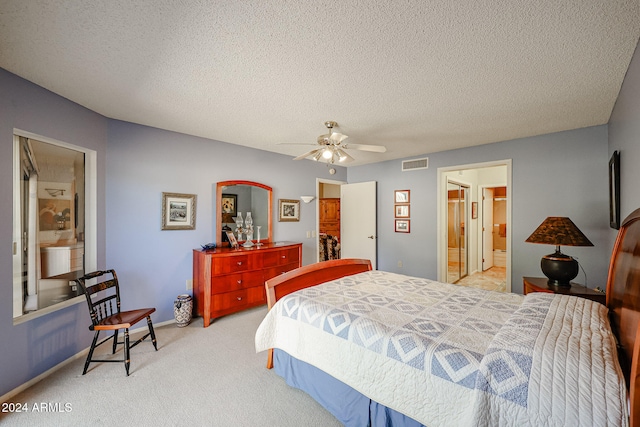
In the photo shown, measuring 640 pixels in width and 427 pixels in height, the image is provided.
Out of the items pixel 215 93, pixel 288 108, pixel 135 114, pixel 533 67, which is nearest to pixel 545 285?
pixel 533 67

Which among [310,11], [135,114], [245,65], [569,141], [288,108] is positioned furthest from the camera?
[569,141]

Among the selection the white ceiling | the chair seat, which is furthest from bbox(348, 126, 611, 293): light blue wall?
the chair seat

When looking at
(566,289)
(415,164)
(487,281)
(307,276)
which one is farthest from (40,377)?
(487,281)

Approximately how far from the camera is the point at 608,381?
93 centimetres

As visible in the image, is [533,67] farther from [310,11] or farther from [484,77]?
[310,11]

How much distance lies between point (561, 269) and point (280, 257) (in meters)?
3.23

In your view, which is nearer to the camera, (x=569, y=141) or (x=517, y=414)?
(x=517, y=414)

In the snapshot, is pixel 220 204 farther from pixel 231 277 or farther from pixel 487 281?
pixel 487 281

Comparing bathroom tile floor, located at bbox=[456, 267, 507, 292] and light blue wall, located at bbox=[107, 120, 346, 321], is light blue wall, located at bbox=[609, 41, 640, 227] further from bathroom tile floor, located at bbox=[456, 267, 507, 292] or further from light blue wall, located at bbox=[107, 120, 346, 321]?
light blue wall, located at bbox=[107, 120, 346, 321]

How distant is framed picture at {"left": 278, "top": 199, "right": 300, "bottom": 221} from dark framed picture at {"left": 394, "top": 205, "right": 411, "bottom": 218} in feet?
6.03

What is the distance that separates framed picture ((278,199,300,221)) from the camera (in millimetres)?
4473

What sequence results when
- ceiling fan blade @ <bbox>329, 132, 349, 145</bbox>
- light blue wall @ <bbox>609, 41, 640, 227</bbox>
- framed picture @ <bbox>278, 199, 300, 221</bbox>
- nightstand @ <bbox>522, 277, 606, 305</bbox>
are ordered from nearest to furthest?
light blue wall @ <bbox>609, 41, 640, 227</bbox> → nightstand @ <bbox>522, 277, 606, 305</bbox> → ceiling fan blade @ <bbox>329, 132, 349, 145</bbox> → framed picture @ <bbox>278, 199, 300, 221</bbox>

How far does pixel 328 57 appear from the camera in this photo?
1755 mm

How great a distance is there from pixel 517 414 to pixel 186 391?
2.12 m
